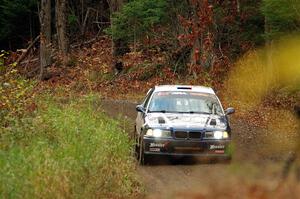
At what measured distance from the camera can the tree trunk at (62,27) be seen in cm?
4162

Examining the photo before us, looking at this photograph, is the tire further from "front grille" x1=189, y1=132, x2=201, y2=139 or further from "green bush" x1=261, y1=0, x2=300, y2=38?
"green bush" x1=261, y1=0, x2=300, y2=38

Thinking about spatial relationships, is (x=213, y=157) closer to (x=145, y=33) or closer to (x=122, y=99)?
(x=122, y=99)

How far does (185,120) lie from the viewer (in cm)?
1366

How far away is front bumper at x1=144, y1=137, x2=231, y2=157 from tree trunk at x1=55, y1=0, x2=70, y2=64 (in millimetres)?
29224

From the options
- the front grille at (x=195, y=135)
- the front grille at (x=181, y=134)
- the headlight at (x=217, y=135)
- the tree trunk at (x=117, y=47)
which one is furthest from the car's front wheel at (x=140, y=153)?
the tree trunk at (x=117, y=47)

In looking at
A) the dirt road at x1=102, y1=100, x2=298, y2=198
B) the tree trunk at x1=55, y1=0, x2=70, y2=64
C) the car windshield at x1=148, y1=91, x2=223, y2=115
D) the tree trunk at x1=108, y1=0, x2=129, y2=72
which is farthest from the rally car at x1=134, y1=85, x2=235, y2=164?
the tree trunk at x1=55, y1=0, x2=70, y2=64

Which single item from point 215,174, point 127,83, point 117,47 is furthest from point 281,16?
point 117,47

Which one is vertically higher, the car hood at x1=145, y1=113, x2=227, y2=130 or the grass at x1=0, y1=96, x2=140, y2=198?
the grass at x1=0, y1=96, x2=140, y2=198

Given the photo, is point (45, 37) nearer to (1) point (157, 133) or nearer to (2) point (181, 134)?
(1) point (157, 133)

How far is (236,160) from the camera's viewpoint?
14.0 m

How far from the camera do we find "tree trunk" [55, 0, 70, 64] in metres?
41.6

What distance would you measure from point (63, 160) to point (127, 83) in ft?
84.8

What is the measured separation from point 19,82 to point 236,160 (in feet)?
16.6

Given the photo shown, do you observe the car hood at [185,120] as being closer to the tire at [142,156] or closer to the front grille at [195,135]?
the front grille at [195,135]
